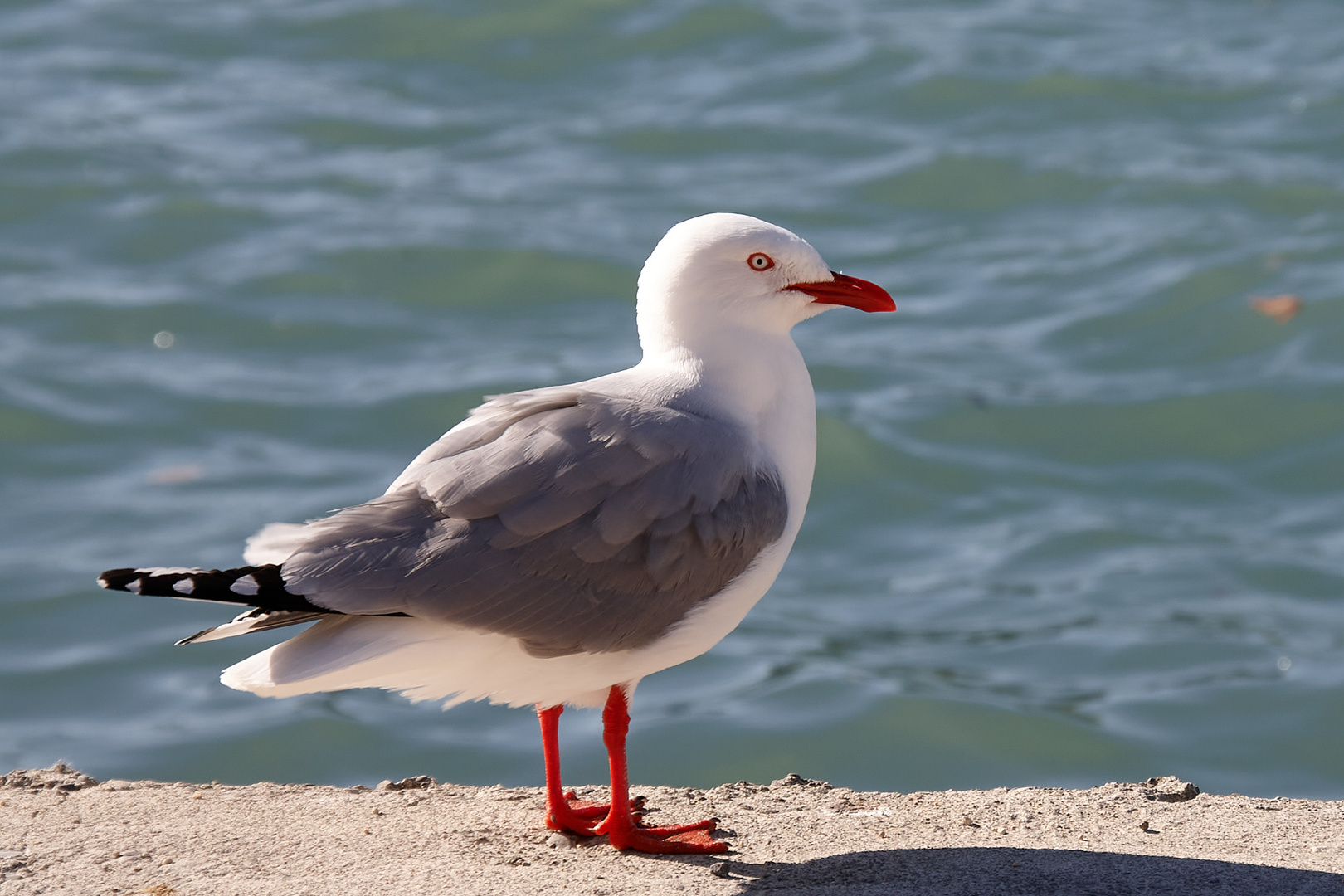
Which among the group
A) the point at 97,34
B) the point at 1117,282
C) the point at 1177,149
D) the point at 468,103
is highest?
the point at 97,34

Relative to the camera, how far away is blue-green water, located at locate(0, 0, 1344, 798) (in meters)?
7.09

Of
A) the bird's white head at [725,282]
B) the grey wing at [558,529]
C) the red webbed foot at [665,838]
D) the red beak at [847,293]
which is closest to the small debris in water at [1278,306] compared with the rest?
the red beak at [847,293]

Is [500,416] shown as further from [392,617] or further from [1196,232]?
[1196,232]

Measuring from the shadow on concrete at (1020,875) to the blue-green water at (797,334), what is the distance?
8.25 feet

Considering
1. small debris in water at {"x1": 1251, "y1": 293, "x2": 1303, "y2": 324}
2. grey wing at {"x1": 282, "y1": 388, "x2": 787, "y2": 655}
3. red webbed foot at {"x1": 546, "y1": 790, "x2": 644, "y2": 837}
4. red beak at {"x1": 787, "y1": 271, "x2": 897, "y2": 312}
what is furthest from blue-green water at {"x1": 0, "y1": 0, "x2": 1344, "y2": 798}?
grey wing at {"x1": 282, "y1": 388, "x2": 787, "y2": 655}

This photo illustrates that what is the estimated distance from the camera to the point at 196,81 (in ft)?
44.9

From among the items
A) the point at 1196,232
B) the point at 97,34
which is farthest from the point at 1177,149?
the point at 97,34

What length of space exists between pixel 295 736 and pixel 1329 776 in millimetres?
4417

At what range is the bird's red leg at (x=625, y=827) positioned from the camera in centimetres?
424

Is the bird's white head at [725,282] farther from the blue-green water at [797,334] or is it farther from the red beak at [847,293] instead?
the blue-green water at [797,334]

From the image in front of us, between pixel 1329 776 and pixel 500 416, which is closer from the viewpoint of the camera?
pixel 500 416

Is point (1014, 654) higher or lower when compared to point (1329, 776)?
higher

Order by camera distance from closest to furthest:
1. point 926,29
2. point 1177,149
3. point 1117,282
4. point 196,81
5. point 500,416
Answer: point 500,416 → point 1117,282 → point 1177,149 → point 196,81 → point 926,29

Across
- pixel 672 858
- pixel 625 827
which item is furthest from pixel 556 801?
pixel 672 858
